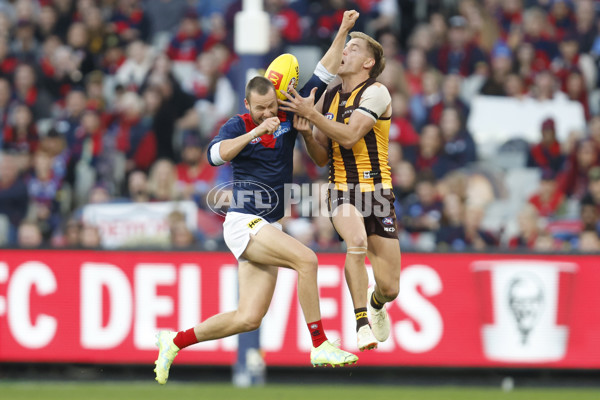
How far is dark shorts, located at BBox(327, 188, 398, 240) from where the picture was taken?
9.81 m

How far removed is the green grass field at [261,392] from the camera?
490 inches

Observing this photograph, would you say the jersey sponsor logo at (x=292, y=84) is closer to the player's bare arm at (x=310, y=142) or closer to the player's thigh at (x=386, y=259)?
the player's bare arm at (x=310, y=142)

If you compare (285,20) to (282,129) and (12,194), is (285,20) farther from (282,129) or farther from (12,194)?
(282,129)

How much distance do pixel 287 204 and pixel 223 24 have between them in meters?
7.75

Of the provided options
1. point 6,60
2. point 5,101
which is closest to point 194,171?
point 5,101

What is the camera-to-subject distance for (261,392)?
42.1 feet

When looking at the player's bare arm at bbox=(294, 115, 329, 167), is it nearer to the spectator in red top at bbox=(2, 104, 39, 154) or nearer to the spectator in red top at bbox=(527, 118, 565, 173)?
the spectator in red top at bbox=(527, 118, 565, 173)

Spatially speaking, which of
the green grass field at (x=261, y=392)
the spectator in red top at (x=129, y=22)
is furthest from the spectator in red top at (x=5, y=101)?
the green grass field at (x=261, y=392)

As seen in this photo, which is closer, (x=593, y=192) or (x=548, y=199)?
(x=593, y=192)

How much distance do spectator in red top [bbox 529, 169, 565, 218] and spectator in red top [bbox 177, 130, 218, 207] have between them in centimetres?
430

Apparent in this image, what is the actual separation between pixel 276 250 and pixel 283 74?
1.47 meters

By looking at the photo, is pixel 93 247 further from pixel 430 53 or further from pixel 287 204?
pixel 430 53

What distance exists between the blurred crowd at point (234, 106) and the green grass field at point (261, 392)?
171 centimetres

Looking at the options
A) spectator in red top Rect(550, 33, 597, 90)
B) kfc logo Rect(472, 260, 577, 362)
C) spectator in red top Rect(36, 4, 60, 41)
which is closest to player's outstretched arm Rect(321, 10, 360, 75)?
kfc logo Rect(472, 260, 577, 362)
